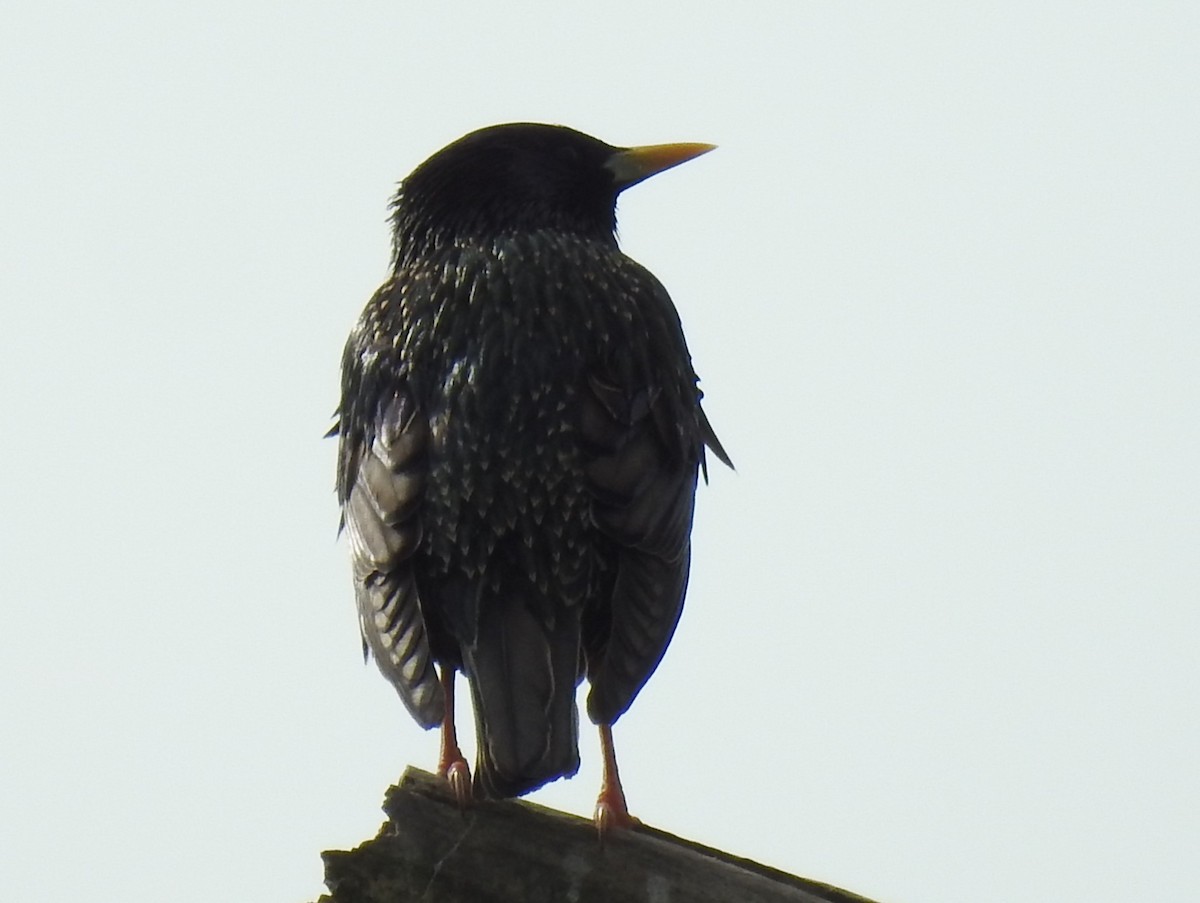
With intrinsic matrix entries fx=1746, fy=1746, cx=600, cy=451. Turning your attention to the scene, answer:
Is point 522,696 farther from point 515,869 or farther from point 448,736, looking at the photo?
point 515,869

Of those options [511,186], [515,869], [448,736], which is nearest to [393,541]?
[448,736]

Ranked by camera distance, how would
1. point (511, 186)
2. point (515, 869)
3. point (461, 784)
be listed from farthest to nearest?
point (511, 186)
point (461, 784)
point (515, 869)

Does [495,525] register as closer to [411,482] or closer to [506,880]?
[411,482]

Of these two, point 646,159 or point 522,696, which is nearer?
point 522,696

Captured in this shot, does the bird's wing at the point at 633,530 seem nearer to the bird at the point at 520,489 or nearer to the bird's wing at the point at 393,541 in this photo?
the bird at the point at 520,489

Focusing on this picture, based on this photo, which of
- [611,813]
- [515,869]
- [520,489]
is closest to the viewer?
[515,869]

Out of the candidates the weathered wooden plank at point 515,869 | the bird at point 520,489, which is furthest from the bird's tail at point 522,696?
the weathered wooden plank at point 515,869

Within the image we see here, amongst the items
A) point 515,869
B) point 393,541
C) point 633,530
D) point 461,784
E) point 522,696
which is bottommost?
point 515,869
